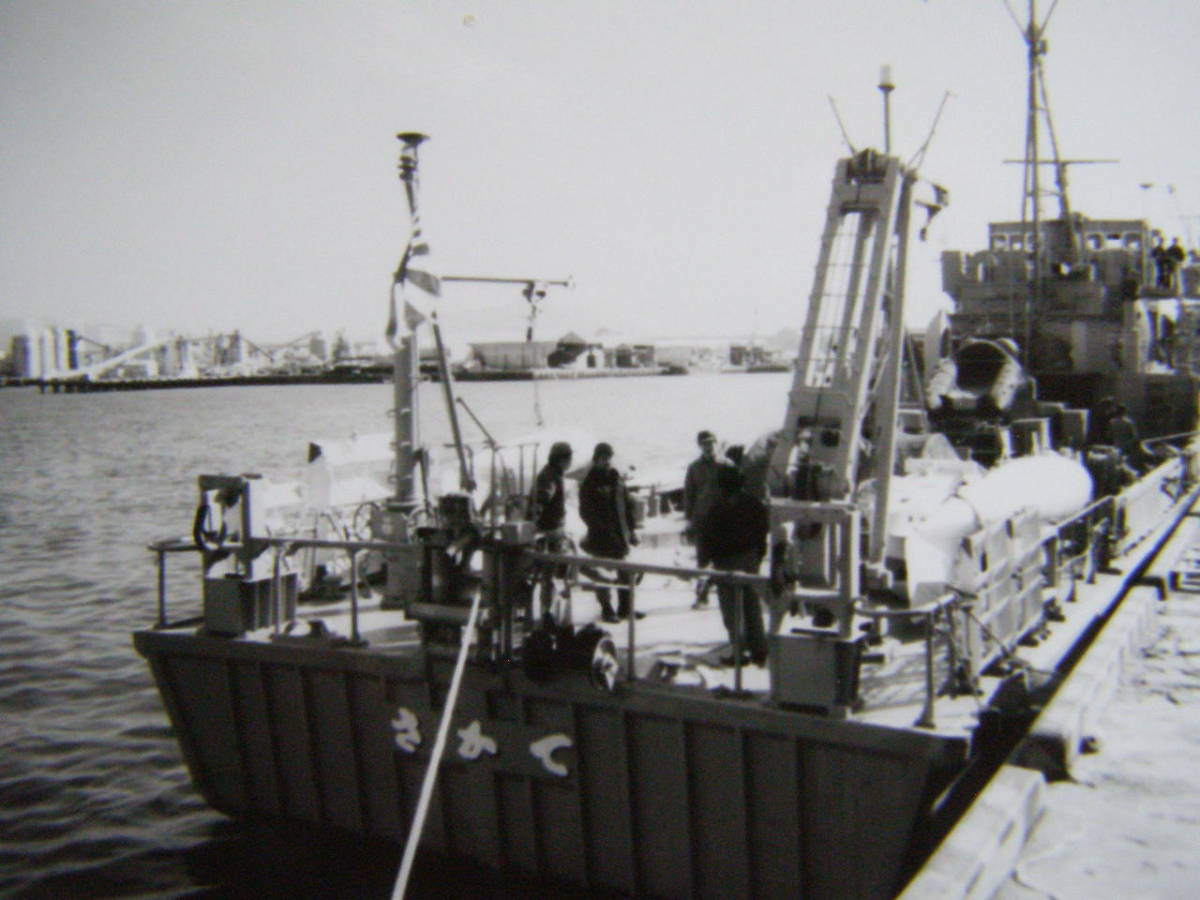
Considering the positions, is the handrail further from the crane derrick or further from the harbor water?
the harbor water

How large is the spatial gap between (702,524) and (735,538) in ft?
1.46

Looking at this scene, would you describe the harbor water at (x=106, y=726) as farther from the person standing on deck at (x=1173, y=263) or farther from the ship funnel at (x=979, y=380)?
the person standing on deck at (x=1173, y=263)

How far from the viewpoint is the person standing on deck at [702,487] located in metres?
8.95

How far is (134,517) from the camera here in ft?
111

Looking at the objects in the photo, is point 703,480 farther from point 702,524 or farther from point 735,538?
point 735,538

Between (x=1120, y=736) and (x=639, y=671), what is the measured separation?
404 centimetres

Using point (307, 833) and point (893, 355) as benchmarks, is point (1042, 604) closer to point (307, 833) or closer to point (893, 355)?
point (893, 355)

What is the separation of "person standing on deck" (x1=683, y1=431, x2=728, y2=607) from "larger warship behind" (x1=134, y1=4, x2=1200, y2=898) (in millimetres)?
473

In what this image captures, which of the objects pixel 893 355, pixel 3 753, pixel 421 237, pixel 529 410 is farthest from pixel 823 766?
pixel 529 410

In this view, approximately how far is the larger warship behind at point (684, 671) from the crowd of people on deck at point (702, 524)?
9.8 inches

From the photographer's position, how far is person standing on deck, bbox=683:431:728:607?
8.95 m

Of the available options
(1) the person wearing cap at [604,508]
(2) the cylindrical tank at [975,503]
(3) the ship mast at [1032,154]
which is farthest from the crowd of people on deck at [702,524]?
(3) the ship mast at [1032,154]

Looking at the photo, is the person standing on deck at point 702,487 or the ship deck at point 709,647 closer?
the ship deck at point 709,647

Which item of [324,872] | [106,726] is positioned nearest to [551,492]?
[324,872]
